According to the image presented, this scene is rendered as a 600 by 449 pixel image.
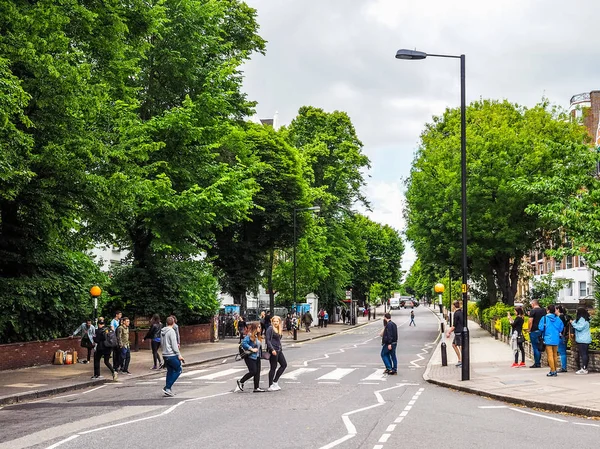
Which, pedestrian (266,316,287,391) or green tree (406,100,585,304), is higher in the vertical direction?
green tree (406,100,585,304)

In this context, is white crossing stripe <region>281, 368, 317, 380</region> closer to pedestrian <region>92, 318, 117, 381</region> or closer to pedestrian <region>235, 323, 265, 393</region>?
pedestrian <region>235, 323, 265, 393</region>

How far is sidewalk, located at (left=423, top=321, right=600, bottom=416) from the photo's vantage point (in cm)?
1353

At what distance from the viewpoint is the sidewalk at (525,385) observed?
533 inches

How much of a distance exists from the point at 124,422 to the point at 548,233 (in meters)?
37.7

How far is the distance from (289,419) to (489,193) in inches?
1282

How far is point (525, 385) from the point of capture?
16.8 meters

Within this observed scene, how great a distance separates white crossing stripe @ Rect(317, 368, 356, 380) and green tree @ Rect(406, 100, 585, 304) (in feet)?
65.0

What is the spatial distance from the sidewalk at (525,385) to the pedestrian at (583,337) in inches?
13.8

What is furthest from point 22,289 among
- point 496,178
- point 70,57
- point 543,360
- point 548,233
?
point 548,233

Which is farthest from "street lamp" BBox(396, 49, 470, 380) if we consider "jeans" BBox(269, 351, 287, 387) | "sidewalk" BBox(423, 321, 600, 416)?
"jeans" BBox(269, 351, 287, 387)

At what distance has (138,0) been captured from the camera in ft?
77.5

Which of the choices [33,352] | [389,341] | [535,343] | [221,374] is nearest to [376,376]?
[389,341]

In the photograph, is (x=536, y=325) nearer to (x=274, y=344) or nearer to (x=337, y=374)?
(x=337, y=374)

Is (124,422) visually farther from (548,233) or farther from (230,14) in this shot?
(548,233)
